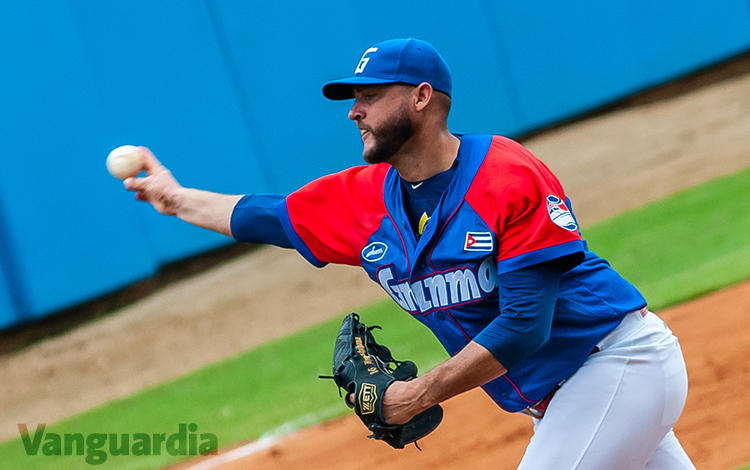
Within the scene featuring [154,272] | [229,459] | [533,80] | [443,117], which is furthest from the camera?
[533,80]

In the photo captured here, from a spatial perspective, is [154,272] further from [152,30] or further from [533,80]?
[533,80]

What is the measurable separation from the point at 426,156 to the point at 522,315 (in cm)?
63

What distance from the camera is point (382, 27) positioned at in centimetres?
1027

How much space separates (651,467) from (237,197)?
5.73 feet

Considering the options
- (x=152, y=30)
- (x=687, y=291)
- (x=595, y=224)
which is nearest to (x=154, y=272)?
(x=152, y=30)

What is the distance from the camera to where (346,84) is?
2404 millimetres

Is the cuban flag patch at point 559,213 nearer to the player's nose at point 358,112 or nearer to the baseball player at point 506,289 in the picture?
the baseball player at point 506,289

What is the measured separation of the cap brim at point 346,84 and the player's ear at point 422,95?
0.30ft

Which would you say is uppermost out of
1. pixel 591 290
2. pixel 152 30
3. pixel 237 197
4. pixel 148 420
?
pixel 152 30

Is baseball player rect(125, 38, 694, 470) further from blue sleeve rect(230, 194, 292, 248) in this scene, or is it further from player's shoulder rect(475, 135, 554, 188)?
blue sleeve rect(230, 194, 292, 248)

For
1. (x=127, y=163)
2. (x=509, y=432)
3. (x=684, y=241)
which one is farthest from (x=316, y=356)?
(x=127, y=163)

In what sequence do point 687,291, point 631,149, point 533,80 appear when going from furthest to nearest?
point 533,80
point 631,149
point 687,291

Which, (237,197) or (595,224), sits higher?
(237,197)

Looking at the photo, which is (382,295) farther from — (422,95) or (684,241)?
(422,95)
